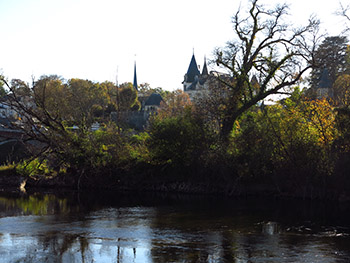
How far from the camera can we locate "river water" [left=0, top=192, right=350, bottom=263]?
42.5 ft

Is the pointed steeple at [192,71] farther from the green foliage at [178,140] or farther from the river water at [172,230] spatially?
the river water at [172,230]

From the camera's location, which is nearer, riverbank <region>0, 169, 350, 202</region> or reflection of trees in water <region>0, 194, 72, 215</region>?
reflection of trees in water <region>0, 194, 72, 215</region>

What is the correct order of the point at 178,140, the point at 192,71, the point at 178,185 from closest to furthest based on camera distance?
1. the point at 178,140
2. the point at 178,185
3. the point at 192,71

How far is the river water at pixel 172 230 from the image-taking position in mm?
12953

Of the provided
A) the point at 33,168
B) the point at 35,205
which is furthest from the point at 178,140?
the point at 33,168

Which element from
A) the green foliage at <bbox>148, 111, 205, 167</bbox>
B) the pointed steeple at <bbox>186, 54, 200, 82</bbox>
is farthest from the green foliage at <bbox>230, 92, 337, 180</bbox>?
the pointed steeple at <bbox>186, 54, 200, 82</bbox>

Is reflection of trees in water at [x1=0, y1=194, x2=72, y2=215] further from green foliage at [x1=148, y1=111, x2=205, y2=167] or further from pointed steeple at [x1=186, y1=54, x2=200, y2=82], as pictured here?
pointed steeple at [x1=186, y1=54, x2=200, y2=82]

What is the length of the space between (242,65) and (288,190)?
29.4ft

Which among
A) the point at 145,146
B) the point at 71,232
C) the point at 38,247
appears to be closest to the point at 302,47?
the point at 145,146

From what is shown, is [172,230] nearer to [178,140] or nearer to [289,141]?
[289,141]

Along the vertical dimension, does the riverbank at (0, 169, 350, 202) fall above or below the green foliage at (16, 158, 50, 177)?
below

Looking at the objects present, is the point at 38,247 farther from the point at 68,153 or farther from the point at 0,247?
the point at 68,153

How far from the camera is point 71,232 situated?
1623cm

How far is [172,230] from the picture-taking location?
16766 millimetres
